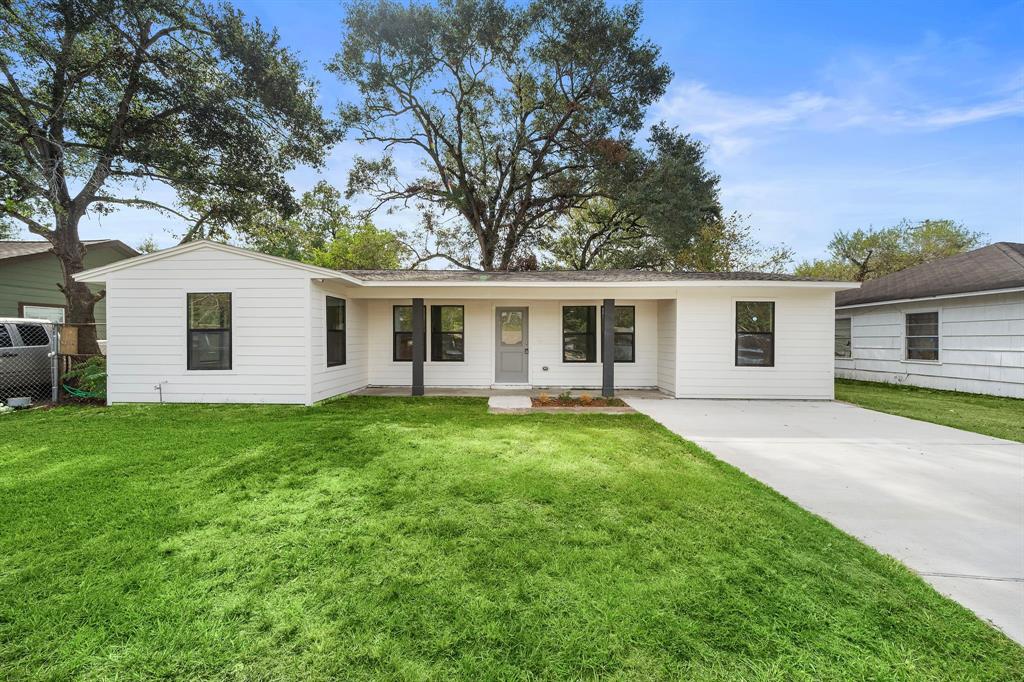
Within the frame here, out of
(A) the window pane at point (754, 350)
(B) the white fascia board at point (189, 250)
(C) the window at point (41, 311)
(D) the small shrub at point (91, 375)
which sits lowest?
(D) the small shrub at point (91, 375)

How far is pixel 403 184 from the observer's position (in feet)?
61.6

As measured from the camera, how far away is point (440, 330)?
1030cm

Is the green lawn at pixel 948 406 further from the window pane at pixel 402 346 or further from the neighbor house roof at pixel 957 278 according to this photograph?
the window pane at pixel 402 346

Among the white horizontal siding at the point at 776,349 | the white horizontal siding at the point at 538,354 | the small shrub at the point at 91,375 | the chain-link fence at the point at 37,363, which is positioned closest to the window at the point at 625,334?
the white horizontal siding at the point at 538,354

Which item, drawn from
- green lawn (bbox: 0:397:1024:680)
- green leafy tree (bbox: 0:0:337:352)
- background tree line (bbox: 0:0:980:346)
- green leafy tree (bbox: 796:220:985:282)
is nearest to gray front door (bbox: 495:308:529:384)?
green lawn (bbox: 0:397:1024:680)

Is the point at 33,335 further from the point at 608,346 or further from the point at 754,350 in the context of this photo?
the point at 754,350

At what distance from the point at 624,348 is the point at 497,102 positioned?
12588 mm

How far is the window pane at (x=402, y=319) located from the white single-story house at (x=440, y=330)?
2 cm

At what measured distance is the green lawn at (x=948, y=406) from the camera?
20.7 feet

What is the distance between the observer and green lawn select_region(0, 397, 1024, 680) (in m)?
1.79

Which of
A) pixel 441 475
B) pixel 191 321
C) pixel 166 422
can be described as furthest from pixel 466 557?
pixel 191 321

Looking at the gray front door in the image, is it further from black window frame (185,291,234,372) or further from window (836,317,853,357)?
window (836,317,853,357)

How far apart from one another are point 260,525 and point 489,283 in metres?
6.29

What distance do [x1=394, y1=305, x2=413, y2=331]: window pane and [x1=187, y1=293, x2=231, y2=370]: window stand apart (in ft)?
11.3
